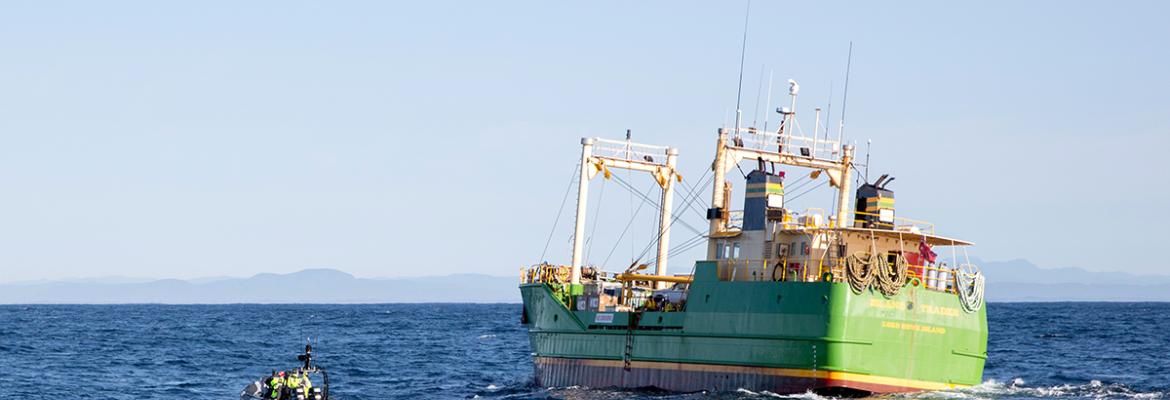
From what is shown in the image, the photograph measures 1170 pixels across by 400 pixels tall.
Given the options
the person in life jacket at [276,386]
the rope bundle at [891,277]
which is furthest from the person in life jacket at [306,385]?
the rope bundle at [891,277]

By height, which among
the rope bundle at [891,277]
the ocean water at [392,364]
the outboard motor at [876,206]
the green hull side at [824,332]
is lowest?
the ocean water at [392,364]

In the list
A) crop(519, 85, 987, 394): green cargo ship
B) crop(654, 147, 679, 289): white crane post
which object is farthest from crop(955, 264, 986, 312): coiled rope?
crop(654, 147, 679, 289): white crane post

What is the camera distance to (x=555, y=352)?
53.4m

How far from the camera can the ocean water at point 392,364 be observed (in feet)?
166

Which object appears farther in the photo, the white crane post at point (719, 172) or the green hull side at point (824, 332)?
the white crane post at point (719, 172)

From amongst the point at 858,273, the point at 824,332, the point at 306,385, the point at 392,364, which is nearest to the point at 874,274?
the point at 858,273

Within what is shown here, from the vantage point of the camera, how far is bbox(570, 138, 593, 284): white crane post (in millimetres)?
55969

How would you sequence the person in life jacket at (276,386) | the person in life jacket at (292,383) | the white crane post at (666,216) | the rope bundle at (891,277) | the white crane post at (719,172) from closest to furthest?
the person in life jacket at (292,383) → the person in life jacket at (276,386) → the rope bundle at (891,277) → the white crane post at (719,172) → the white crane post at (666,216)

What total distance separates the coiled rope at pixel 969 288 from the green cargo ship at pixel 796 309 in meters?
→ 0.05

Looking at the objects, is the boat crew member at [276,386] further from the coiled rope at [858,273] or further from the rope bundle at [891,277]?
the rope bundle at [891,277]

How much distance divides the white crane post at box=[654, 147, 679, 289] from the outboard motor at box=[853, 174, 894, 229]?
12.7m

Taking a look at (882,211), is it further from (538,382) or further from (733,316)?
(538,382)

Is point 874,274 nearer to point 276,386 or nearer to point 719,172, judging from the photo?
point 719,172

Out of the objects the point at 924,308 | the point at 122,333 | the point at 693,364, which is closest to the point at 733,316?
the point at 693,364
